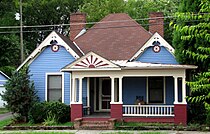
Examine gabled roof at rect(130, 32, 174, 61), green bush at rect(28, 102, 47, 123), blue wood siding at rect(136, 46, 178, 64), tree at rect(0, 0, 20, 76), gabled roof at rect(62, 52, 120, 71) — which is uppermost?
tree at rect(0, 0, 20, 76)

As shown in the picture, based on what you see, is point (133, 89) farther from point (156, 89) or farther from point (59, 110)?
point (59, 110)

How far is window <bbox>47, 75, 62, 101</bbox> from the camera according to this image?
2305 centimetres

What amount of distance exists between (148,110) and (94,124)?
3103 millimetres

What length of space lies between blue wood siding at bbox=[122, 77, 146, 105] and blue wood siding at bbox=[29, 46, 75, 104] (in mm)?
3417

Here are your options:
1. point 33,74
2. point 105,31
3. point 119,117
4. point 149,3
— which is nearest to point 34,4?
point 149,3

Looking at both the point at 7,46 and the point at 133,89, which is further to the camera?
the point at 7,46

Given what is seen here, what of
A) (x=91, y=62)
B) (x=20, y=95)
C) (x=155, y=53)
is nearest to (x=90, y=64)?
(x=91, y=62)

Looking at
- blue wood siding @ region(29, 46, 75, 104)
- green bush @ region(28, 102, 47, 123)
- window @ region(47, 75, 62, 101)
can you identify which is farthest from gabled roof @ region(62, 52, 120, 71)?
window @ region(47, 75, 62, 101)

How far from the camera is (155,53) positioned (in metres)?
23.0

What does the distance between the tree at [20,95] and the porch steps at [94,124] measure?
358 cm

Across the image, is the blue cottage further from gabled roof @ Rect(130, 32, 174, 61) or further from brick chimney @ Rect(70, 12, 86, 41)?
brick chimney @ Rect(70, 12, 86, 41)

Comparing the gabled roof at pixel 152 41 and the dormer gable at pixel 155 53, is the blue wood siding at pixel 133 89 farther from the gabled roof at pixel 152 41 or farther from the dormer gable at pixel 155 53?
the gabled roof at pixel 152 41

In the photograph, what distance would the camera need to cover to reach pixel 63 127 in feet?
63.0

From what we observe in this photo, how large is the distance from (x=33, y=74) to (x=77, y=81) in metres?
2.88
